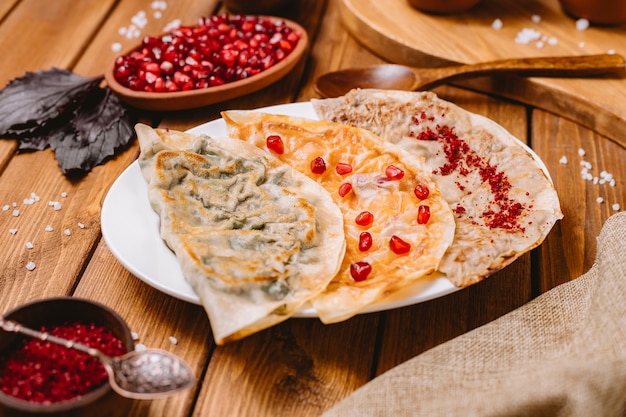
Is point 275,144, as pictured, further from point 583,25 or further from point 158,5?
point 583,25

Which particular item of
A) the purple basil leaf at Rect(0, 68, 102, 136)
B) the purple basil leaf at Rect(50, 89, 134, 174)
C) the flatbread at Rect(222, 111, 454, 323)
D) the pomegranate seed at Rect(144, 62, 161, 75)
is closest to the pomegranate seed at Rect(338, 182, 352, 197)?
the flatbread at Rect(222, 111, 454, 323)

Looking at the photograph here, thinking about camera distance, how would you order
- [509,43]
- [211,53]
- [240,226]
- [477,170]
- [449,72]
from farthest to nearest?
[509,43], [211,53], [449,72], [477,170], [240,226]

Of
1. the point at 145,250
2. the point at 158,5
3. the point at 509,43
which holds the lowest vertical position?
the point at 158,5

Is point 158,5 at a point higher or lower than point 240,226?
lower

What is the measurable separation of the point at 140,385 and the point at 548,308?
147 cm

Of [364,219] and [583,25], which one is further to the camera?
[583,25]

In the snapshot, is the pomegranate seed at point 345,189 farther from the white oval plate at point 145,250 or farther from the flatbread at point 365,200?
the white oval plate at point 145,250

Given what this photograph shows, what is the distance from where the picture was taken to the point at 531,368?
2250mm

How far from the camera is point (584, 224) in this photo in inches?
123

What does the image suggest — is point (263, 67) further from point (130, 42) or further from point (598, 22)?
point (598, 22)

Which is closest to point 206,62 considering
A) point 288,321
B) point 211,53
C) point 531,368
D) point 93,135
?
point 211,53

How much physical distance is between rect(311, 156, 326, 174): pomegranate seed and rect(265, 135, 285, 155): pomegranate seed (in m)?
0.19

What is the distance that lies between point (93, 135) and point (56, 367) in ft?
5.55

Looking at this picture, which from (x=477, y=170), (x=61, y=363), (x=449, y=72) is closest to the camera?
(x=61, y=363)
